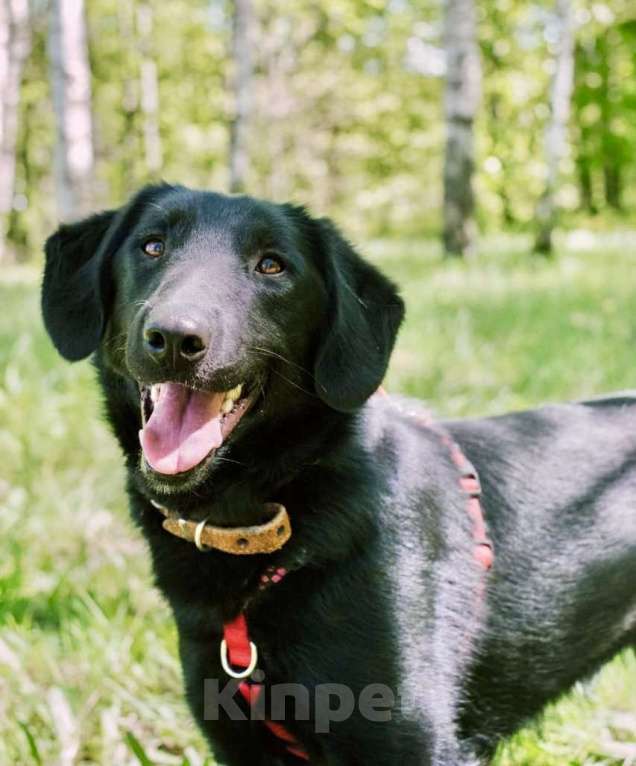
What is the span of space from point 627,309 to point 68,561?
571cm

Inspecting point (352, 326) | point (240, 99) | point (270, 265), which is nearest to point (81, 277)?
point (270, 265)

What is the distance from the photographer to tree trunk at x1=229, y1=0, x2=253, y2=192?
1307cm

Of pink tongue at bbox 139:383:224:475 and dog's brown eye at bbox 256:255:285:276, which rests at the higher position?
dog's brown eye at bbox 256:255:285:276

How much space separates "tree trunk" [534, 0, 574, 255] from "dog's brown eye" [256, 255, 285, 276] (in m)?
10.2

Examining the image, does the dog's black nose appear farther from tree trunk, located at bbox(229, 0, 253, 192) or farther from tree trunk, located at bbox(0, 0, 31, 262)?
tree trunk, located at bbox(0, 0, 31, 262)

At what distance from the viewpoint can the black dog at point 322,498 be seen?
2.04m

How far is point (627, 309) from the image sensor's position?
780 centimetres

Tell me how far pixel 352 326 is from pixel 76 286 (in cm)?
81

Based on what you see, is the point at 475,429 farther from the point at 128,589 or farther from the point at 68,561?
the point at 68,561

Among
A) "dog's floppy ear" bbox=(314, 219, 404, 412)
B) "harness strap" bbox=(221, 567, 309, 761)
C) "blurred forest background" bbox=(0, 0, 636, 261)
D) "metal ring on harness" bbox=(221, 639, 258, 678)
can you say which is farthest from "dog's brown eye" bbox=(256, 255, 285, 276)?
"blurred forest background" bbox=(0, 0, 636, 261)

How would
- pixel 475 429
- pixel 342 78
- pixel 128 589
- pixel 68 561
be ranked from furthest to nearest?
pixel 342 78 < pixel 68 561 < pixel 128 589 < pixel 475 429

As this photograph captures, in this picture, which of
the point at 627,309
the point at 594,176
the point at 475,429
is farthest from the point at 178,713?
the point at 594,176

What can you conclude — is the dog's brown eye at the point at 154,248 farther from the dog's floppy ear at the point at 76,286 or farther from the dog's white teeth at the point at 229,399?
the dog's white teeth at the point at 229,399

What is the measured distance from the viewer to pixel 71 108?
8.16 m
